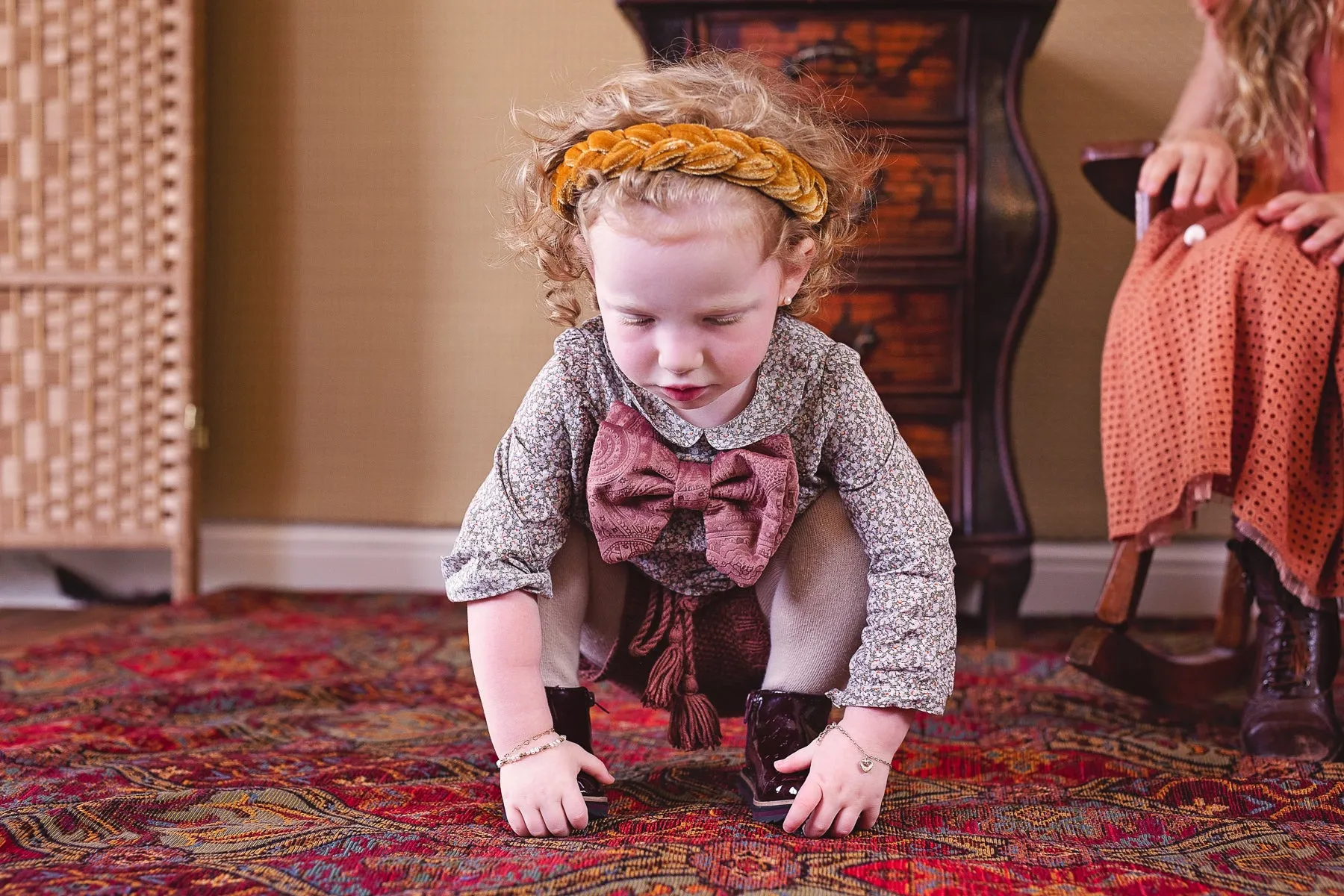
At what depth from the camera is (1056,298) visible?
1.90 metres

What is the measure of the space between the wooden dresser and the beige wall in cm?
36

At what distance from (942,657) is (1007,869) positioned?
155 mm

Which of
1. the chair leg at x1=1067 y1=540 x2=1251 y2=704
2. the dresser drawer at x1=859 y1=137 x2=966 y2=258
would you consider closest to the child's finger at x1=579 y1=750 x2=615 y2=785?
the chair leg at x1=1067 y1=540 x2=1251 y2=704

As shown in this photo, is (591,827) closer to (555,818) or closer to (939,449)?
(555,818)

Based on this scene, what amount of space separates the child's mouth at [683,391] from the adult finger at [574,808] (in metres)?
0.28

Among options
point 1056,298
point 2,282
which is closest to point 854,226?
point 1056,298

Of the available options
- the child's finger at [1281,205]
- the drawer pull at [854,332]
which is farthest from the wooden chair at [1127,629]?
the drawer pull at [854,332]

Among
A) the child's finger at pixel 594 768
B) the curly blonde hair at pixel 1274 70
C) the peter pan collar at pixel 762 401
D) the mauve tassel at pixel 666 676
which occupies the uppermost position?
the curly blonde hair at pixel 1274 70

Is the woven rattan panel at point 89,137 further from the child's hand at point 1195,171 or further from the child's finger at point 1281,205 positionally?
the child's finger at point 1281,205

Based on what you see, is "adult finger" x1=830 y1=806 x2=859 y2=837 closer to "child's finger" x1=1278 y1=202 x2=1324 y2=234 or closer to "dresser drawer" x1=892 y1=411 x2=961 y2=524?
"child's finger" x1=1278 y1=202 x2=1324 y2=234

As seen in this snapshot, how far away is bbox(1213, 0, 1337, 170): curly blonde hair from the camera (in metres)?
1.29

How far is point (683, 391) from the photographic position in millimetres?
792

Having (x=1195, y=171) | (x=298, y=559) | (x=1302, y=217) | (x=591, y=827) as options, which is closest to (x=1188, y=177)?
(x=1195, y=171)

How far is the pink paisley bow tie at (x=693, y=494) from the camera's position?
2.73 feet
